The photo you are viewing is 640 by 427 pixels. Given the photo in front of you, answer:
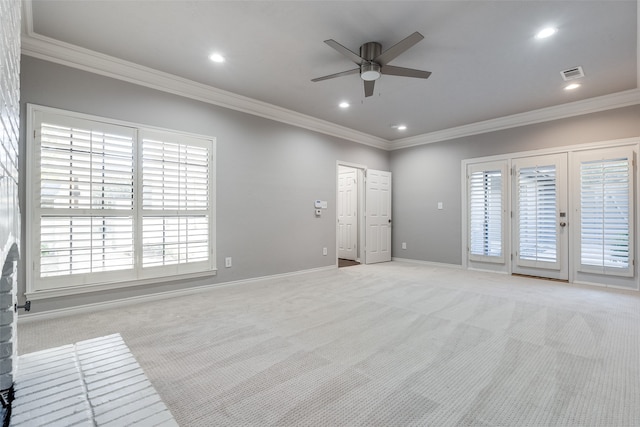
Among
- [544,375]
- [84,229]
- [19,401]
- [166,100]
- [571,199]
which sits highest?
[166,100]

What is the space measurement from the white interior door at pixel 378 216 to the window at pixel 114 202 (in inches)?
134

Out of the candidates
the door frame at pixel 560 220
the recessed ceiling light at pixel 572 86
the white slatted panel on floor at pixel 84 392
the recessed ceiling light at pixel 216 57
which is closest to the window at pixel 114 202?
the recessed ceiling light at pixel 216 57

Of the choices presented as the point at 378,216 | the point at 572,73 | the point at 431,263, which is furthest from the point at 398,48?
the point at 431,263

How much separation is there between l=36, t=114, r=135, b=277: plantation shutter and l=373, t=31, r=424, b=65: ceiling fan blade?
9.47 ft

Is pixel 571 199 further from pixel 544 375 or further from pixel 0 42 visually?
pixel 0 42

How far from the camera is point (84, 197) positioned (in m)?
3.08

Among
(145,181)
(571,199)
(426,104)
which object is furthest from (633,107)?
(145,181)

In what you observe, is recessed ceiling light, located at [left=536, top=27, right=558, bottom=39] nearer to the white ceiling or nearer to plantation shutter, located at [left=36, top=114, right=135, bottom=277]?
the white ceiling

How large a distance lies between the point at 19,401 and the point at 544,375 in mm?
2771

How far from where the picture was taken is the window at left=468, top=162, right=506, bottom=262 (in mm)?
5234

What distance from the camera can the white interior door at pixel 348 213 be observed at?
22.8 ft

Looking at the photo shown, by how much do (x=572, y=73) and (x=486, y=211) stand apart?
2.50m

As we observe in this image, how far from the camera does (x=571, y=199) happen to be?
4523 millimetres

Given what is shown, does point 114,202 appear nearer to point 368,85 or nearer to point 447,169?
point 368,85
